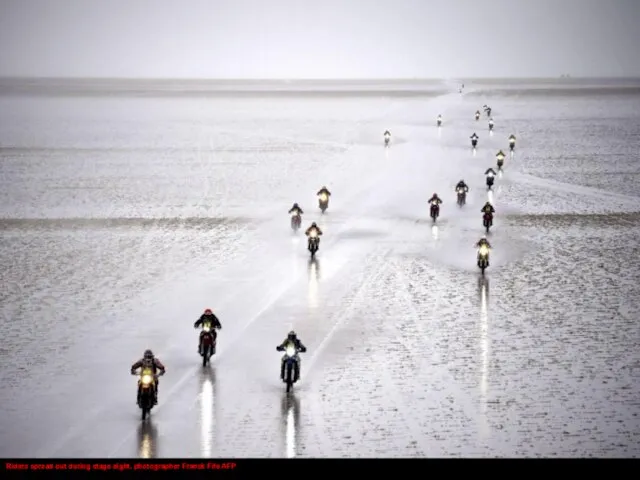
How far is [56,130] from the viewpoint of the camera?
78.7 metres

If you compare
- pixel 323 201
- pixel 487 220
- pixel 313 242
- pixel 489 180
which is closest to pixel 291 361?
pixel 313 242

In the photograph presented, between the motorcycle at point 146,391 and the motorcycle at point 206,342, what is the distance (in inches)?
103

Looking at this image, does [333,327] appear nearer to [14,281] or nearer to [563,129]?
[14,281]

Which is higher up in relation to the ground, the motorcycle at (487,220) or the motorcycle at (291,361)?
the motorcycle at (487,220)

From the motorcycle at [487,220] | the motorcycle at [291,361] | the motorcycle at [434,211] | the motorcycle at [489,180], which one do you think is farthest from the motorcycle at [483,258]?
the motorcycle at [489,180]

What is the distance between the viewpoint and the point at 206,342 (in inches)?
701

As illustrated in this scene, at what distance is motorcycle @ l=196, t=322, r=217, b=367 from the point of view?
1777 centimetres

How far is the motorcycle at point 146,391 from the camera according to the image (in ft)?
49.1

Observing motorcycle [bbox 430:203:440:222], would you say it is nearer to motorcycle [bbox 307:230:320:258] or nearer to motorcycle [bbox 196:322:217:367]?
motorcycle [bbox 307:230:320:258]

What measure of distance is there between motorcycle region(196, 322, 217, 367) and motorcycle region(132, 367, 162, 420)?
2.62m

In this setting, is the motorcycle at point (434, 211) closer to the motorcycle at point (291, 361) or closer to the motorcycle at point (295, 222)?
the motorcycle at point (295, 222)

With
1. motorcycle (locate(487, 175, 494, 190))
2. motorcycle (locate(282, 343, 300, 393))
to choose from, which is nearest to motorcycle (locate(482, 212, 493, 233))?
motorcycle (locate(487, 175, 494, 190))
